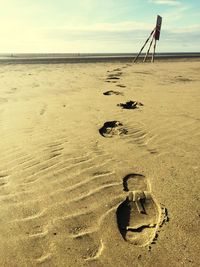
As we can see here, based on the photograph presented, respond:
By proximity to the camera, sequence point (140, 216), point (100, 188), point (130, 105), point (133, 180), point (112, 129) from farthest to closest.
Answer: point (130, 105)
point (112, 129)
point (133, 180)
point (100, 188)
point (140, 216)

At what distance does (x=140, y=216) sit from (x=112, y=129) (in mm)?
2827

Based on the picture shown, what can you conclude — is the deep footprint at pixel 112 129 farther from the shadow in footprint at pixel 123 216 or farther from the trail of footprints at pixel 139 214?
the shadow in footprint at pixel 123 216

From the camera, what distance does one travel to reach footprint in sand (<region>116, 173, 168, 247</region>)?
2.86m

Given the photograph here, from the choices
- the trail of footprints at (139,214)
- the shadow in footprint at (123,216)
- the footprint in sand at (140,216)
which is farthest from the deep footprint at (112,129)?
the shadow in footprint at (123,216)

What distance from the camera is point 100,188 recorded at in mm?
3643

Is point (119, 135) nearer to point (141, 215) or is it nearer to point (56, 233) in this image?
point (141, 215)

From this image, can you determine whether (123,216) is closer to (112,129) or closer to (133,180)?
(133,180)

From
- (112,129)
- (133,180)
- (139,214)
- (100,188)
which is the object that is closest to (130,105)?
(112,129)

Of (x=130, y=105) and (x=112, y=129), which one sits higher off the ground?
(x=112, y=129)

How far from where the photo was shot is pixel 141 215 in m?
3.15

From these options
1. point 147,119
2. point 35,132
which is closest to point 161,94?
point 147,119

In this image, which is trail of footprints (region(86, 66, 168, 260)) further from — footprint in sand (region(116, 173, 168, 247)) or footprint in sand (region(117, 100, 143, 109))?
footprint in sand (region(117, 100, 143, 109))

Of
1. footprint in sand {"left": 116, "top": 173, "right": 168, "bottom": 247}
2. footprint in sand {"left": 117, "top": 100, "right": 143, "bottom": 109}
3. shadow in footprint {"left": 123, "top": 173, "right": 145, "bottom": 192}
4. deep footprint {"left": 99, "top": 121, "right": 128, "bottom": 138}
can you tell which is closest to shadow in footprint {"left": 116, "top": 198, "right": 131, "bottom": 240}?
footprint in sand {"left": 116, "top": 173, "right": 168, "bottom": 247}

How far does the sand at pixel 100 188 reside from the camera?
2.70 meters
